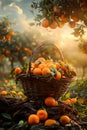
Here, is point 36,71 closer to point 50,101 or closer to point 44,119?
point 50,101

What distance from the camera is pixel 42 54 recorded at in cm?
1745

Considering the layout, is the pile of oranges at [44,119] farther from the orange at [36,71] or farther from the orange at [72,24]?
the orange at [72,24]

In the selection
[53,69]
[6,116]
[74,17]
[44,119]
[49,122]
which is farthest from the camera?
[74,17]

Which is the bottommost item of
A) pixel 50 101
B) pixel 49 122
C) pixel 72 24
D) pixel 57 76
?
pixel 49 122

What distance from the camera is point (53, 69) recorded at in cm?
451

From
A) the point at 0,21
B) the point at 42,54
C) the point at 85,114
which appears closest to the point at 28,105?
the point at 85,114

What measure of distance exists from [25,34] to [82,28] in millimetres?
14048

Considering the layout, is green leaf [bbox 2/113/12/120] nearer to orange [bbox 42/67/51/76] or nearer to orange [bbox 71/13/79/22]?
orange [bbox 42/67/51/76]

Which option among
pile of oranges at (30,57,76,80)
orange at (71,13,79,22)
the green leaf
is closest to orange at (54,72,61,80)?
pile of oranges at (30,57,76,80)

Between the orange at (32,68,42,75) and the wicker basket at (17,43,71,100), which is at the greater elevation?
the orange at (32,68,42,75)

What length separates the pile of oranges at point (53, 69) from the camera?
4.42m

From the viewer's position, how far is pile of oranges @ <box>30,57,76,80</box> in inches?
174

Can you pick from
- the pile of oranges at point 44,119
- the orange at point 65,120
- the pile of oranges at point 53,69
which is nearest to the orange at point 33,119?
the pile of oranges at point 44,119

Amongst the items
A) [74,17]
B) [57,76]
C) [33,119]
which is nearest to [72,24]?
[74,17]
